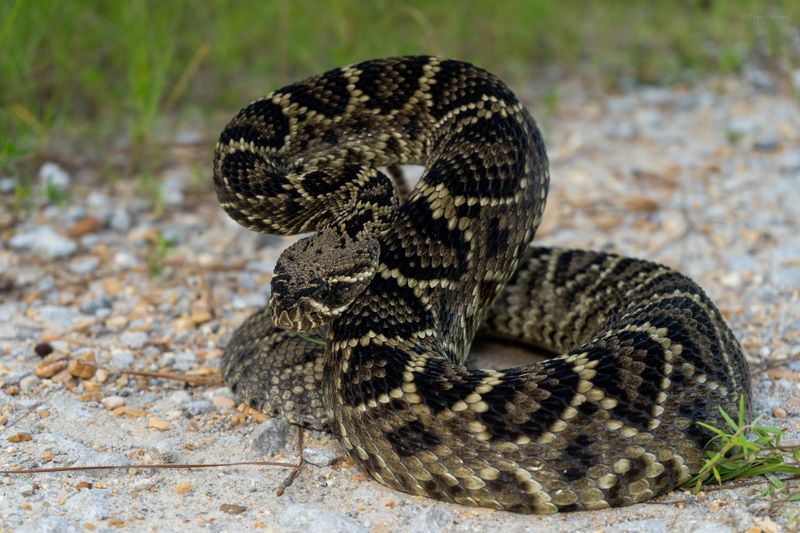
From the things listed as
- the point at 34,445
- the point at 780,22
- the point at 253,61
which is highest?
the point at 780,22

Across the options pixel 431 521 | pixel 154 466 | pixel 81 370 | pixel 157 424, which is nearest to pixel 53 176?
pixel 81 370

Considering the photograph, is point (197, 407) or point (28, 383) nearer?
point (197, 407)

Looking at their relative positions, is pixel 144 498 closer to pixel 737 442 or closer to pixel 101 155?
pixel 737 442

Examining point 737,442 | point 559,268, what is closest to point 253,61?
point 559,268

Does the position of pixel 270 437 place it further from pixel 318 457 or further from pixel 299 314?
pixel 299 314

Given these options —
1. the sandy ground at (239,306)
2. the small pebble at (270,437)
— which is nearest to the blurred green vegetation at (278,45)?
the sandy ground at (239,306)

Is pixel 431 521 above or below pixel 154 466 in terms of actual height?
above
